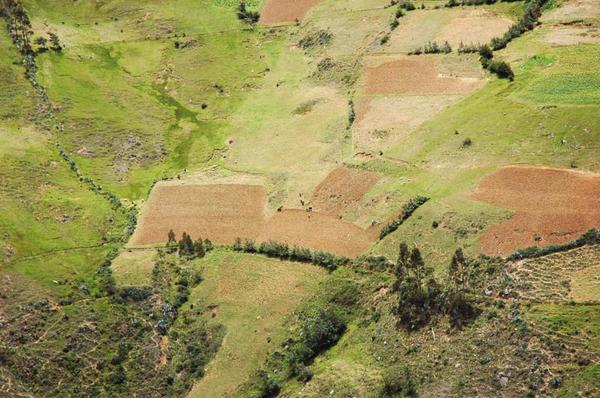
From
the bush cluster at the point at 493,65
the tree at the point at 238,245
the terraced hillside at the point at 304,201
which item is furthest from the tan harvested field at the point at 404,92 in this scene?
the tree at the point at 238,245

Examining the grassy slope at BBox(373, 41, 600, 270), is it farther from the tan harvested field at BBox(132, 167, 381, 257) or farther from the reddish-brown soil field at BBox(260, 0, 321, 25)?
the reddish-brown soil field at BBox(260, 0, 321, 25)

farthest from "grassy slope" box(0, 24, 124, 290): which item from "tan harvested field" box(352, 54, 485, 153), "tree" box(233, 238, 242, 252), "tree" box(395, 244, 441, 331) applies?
"tree" box(395, 244, 441, 331)

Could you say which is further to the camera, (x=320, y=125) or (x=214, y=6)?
(x=214, y=6)

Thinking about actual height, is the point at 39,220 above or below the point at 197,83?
below

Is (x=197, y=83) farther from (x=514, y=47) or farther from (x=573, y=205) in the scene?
(x=573, y=205)

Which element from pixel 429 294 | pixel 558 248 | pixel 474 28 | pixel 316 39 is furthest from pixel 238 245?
pixel 474 28

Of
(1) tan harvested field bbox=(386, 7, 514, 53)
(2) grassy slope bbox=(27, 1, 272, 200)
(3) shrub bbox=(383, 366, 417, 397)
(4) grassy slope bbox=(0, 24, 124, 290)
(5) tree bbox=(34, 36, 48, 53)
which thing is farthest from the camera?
(5) tree bbox=(34, 36, 48, 53)

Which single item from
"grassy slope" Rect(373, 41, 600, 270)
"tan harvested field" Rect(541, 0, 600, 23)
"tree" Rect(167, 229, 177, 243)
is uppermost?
"tan harvested field" Rect(541, 0, 600, 23)

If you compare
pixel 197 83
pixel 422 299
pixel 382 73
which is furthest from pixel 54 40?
pixel 422 299
